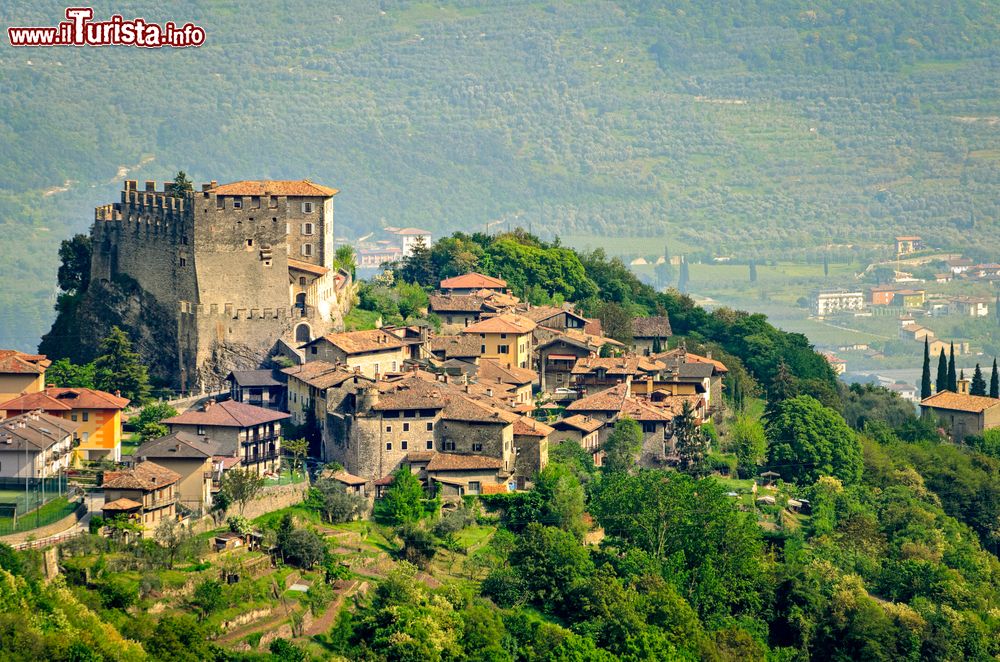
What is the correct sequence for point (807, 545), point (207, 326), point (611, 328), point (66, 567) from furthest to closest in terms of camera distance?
1. point (611, 328)
2. point (207, 326)
3. point (807, 545)
4. point (66, 567)

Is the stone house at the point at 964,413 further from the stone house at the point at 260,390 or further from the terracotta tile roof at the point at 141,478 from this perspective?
the terracotta tile roof at the point at 141,478

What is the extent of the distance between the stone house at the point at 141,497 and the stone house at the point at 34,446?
2.50m

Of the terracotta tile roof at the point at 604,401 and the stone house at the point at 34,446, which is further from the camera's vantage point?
the terracotta tile roof at the point at 604,401

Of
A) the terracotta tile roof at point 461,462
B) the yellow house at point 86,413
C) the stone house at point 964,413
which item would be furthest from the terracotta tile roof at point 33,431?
the stone house at point 964,413

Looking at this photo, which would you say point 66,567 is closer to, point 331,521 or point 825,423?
point 331,521

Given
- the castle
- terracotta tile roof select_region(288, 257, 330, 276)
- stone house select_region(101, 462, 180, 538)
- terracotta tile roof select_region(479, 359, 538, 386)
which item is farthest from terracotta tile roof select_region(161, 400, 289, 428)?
terracotta tile roof select_region(288, 257, 330, 276)

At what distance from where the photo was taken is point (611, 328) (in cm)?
10456

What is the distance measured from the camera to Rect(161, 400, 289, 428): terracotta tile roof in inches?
2963

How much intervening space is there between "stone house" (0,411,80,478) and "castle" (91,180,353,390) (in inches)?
623

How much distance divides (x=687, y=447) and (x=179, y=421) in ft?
72.8

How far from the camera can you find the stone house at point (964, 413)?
353 ft

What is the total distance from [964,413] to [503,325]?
92.4 ft

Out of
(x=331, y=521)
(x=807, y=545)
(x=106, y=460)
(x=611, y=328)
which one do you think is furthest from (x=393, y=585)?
(x=611, y=328)

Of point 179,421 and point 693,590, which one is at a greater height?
point 179,421
